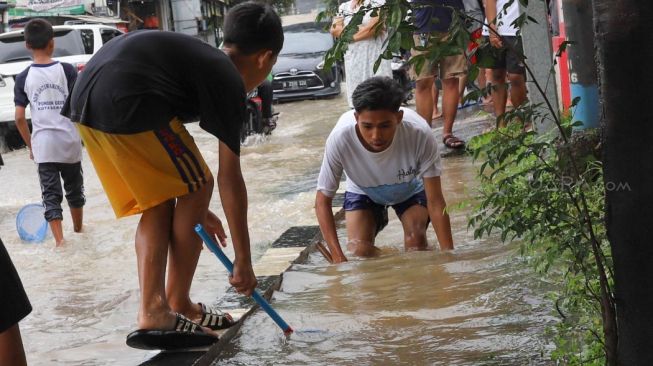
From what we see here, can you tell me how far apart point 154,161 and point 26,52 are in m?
13.2

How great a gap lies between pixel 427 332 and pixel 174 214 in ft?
3.67

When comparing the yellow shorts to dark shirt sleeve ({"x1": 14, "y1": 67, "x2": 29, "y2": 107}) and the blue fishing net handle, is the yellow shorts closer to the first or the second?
the blue fishing net handle

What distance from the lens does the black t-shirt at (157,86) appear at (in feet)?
12.8

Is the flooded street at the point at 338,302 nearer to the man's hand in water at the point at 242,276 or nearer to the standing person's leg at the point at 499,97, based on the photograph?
the man's hand in water at the point at 242,276

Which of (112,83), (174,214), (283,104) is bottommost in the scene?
(283,104)

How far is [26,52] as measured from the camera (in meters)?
16.5

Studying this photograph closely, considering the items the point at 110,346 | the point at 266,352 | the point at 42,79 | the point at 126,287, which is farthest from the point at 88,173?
the point at 266,352

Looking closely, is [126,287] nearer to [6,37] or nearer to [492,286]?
[492,286]

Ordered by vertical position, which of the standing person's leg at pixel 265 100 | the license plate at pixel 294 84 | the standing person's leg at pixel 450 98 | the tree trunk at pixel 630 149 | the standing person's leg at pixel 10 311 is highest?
the tree trunk at pixel 630 149

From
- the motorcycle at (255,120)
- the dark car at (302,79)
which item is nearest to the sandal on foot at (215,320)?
the motorcycle at (255,120)

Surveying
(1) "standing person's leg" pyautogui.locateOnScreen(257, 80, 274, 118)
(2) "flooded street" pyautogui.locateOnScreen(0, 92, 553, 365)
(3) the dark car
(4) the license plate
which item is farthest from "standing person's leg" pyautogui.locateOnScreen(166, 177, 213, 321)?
(4) the license plate

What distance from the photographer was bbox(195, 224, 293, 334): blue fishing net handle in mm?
4027

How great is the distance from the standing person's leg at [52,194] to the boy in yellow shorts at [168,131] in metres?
3.90

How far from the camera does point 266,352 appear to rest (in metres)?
4.12
